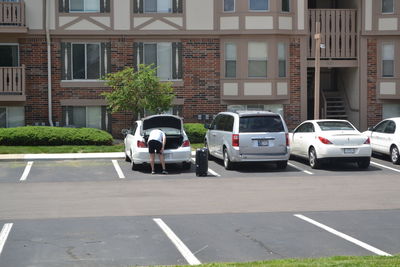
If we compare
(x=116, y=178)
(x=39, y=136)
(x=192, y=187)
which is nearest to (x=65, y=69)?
(x=39, y=136)

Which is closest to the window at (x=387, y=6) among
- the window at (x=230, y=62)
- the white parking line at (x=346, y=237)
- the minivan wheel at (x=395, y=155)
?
the window at (x=230, y=62)

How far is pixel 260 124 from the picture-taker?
2022 centimetres

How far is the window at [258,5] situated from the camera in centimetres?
2947

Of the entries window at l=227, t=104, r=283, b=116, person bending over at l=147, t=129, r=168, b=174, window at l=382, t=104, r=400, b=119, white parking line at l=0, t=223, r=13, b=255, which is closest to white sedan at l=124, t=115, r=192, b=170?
Answer: person bending over at l=147, t=129, r=168, b=174

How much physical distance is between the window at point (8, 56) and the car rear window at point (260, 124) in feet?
41.6

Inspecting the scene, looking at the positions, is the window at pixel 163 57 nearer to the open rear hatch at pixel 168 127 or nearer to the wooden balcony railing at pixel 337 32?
the wooden balcony railing at pixel 337 32

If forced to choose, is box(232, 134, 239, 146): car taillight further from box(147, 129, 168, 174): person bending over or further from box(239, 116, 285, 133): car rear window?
box(147, 129, 168, 174): person bending over

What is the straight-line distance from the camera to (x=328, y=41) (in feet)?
100

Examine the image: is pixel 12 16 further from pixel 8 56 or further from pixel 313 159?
pixel 313 159

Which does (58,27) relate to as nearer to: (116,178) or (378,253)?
(116,178)

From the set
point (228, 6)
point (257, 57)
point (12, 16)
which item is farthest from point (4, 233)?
point (228, 6)

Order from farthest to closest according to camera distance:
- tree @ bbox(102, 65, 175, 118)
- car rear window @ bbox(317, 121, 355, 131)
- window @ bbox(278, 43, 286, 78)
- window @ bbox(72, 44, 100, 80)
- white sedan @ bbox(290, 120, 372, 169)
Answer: window @ bbox(278, 43, 286, 78) < window @ bbox(72, 44, 100, 80) < tree @ bbox(102, 65, 175, 118) < car rear window @ bbox(317, 121, 355, 131) < white sedan @ bbox(290, 120, 372, 169)

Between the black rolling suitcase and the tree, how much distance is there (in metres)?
6.91

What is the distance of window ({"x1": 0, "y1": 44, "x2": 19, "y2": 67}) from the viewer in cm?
2892
